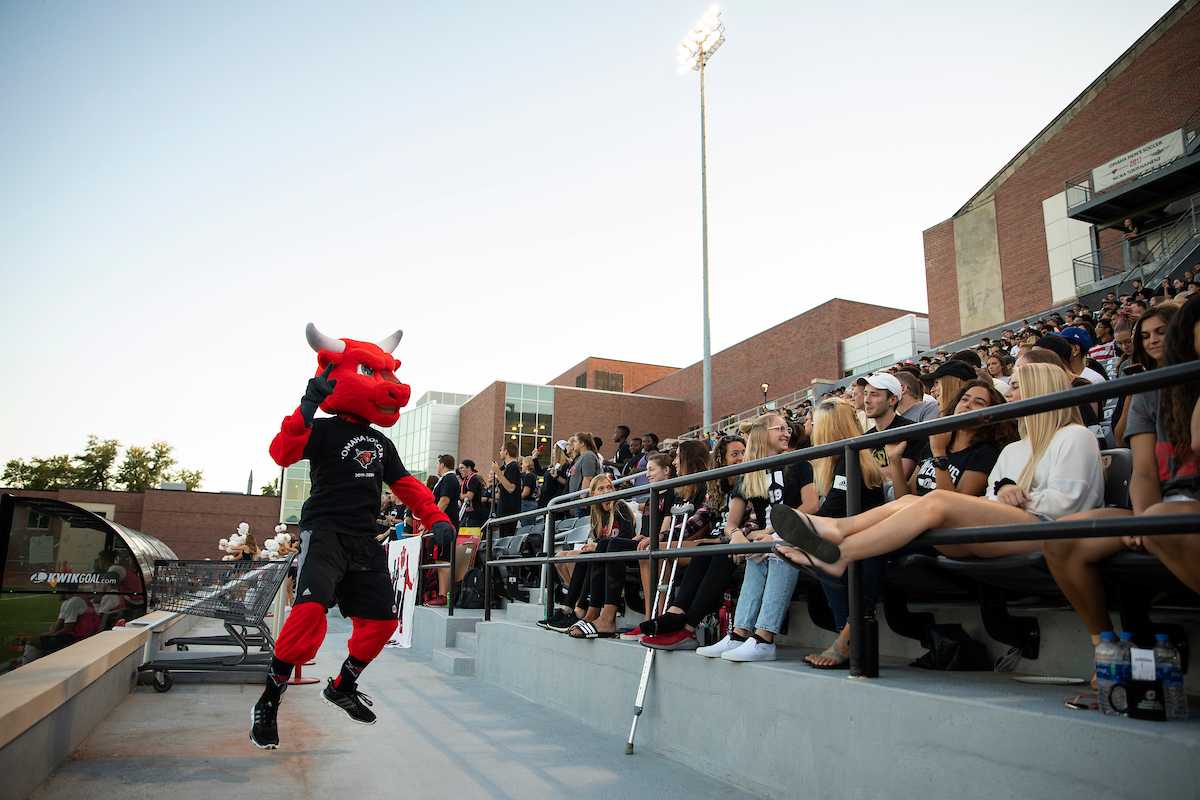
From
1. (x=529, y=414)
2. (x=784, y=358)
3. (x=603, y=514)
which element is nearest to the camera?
(x=603, y=514)

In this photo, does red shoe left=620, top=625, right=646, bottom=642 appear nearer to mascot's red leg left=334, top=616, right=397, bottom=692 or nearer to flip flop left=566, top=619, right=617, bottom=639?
flip flop left=566, top=619, right=617, bottom=639

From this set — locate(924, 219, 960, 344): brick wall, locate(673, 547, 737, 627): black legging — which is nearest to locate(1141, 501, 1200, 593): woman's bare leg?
locate(673, 547, 737, 627): black legging

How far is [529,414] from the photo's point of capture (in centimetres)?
4525

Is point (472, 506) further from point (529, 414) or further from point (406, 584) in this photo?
point (529, 414)

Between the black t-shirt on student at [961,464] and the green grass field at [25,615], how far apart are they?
8.37 m

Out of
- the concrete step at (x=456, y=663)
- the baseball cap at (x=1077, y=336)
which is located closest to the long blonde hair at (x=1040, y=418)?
the baseball cap at (x=1077, y=336)

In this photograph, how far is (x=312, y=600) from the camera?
409 cm

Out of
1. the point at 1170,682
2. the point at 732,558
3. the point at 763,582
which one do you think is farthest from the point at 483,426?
the point at 1170,682

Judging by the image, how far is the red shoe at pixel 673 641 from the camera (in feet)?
13.6

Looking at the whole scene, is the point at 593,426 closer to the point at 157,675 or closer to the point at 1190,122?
the point at 1190,122

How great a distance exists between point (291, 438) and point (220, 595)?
2.50 m

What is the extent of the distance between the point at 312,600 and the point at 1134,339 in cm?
409

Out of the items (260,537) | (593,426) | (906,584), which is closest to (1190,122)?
(906,584)

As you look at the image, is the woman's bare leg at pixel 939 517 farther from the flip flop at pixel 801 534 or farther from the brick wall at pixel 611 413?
the brick wall at pixel 611 413
